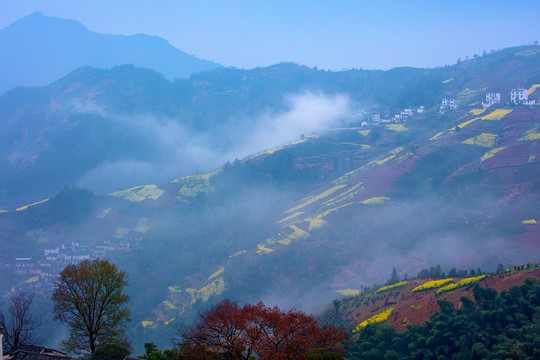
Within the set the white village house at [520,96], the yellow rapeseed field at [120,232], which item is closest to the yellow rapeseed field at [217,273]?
the yellow rapeseed field at [120,232]

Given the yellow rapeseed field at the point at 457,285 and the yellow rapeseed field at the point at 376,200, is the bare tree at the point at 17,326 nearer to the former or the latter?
the yellow rapeseed field at the point at 457,285

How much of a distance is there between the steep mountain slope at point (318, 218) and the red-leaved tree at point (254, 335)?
27675mm

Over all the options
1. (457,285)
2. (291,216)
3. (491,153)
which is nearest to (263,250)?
(291,216)

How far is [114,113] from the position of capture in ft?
369

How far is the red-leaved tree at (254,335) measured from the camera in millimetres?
16422

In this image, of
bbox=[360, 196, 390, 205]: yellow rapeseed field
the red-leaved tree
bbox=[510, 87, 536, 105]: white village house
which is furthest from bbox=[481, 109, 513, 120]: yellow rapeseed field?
the red-leaved tree

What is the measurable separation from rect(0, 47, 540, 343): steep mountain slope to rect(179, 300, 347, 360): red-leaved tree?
27.7 m

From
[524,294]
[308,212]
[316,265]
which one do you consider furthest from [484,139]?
[524,294]

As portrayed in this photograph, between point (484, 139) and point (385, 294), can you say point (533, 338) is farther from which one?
point (484, 139)

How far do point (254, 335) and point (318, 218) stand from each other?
157 feet

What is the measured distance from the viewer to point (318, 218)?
63906 mm

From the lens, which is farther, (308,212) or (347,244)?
(308,212)

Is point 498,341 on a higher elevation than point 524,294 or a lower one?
lower

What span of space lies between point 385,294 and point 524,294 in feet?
41.1
